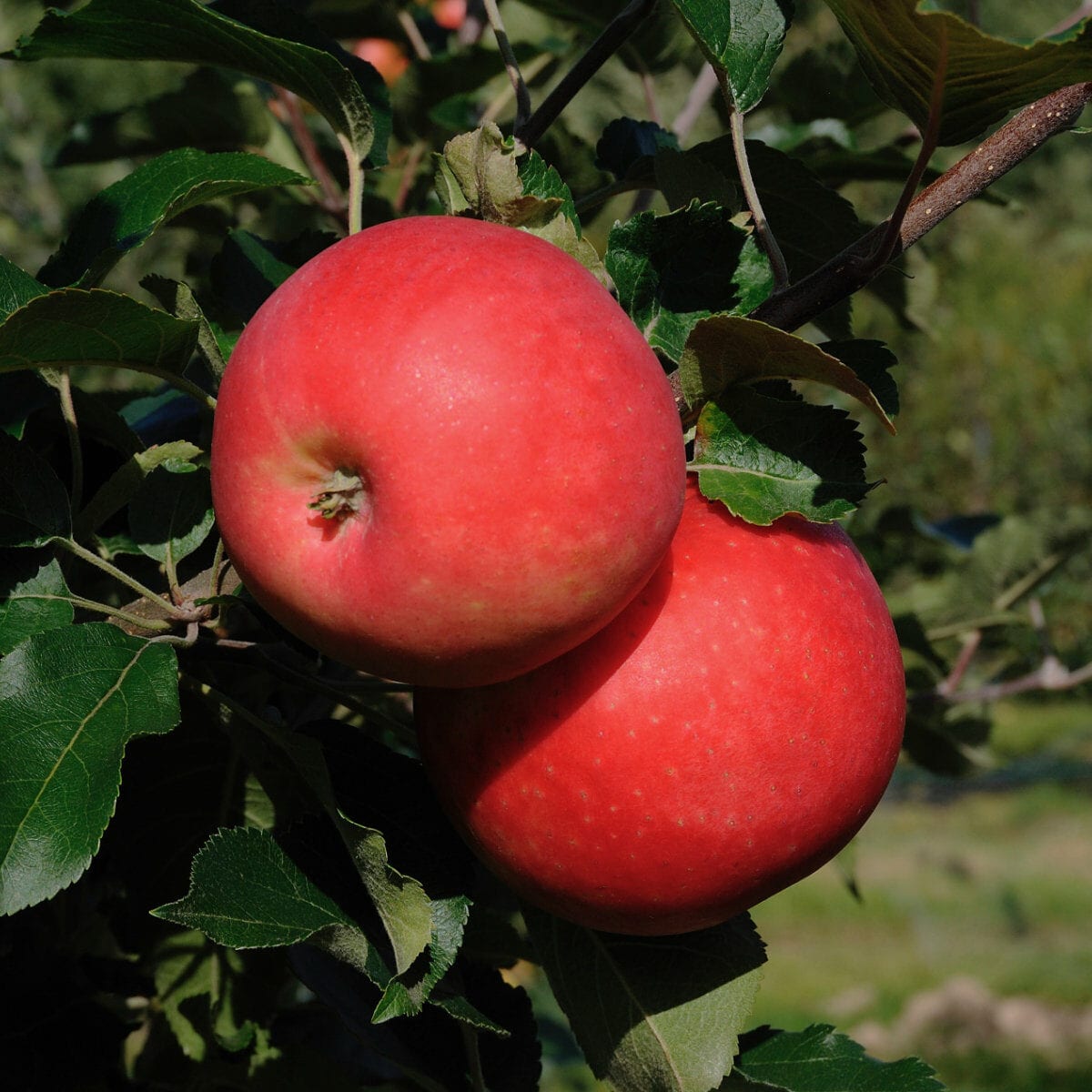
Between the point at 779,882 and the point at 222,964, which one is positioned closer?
the point at 779,882

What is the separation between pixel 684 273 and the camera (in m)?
0.71

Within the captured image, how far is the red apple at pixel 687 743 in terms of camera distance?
63cm

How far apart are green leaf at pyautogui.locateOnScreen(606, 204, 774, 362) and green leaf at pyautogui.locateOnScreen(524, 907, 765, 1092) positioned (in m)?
0.37

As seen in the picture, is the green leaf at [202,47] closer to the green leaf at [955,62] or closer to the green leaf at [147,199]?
the green leaf at [147,199]

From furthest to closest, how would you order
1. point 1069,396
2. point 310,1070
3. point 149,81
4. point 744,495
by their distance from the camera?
point 1069,396, point 149,81, point 310,1070, point 744,495

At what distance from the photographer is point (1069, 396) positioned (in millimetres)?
7602

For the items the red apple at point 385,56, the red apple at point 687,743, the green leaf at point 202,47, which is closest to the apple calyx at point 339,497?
the red apple at point 687,743

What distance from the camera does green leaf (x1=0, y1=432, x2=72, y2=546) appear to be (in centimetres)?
71

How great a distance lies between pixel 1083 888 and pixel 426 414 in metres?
5.17

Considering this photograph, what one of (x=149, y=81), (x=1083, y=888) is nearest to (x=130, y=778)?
(x=149, y=81)

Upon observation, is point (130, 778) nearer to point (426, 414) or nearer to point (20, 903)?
point (20, 903)

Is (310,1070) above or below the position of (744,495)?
below

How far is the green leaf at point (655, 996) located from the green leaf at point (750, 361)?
1.13 feet

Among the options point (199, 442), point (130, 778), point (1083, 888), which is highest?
point (199, 442)
